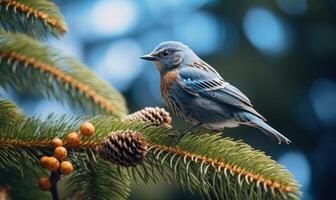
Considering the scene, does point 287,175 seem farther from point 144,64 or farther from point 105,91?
→ point 144,64

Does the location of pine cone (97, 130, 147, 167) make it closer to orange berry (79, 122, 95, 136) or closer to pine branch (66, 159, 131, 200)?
orange berry (79, 122, 95, 136)

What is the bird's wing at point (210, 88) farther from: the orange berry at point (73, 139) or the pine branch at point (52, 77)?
the orange berry at point (73, 139)

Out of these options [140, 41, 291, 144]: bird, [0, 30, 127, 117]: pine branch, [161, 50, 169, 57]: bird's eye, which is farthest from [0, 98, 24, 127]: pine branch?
[161, 50, 169, 57]: bird's eye

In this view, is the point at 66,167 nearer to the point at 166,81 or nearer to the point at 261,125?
the point at 261,125

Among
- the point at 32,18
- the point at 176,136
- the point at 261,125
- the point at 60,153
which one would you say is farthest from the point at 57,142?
the point at 261,125

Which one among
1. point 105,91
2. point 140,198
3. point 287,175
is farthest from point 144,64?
A: point 287,175

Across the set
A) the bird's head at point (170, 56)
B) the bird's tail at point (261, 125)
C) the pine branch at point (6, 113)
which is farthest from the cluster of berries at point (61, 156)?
the bird's head at point (170, 56)

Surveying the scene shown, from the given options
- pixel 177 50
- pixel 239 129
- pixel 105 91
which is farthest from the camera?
pixel 239 129

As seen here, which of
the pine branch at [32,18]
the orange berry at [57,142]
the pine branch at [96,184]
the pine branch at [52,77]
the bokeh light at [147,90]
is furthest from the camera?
the bokeh light at [147,90]
